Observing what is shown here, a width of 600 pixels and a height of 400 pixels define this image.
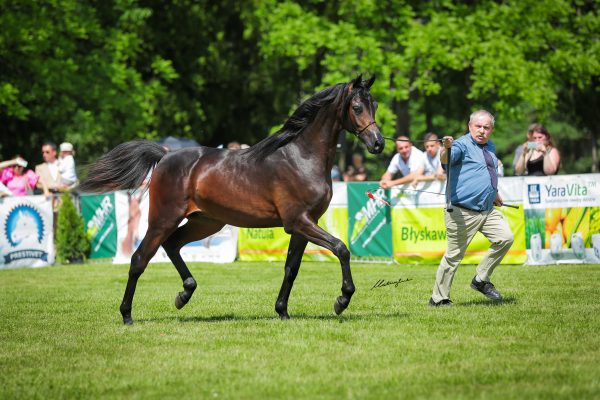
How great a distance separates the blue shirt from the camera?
10.1m

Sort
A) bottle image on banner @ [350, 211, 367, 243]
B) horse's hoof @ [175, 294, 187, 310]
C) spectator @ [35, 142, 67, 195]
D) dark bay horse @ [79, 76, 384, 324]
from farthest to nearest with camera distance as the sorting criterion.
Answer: spectator @ [35, 142, 67, 195]
bottle image on banner @ [350, 211, 367, 243]
horse's hoof @ [175, 294, 187, 310]
dark bay horse @ [79, 76, 384, 324]

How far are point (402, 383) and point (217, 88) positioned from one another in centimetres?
3220

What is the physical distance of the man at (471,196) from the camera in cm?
1012

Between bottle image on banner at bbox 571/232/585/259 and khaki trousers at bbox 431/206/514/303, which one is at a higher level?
khaki trousers at bbox 431/206/514/303

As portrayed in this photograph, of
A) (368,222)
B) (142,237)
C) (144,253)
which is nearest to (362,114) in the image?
(144,253)

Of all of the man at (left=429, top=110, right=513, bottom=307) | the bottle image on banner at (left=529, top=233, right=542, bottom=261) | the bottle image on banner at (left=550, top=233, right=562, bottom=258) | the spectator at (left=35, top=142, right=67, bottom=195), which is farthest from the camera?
the spectator at (left=35, top=142, right=67, bottom=195)

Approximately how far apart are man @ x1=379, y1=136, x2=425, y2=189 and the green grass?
3.50m

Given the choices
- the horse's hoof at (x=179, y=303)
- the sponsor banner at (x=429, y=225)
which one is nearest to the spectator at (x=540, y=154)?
the sponsor banner at (x=429, y=225)

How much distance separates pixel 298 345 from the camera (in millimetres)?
7883

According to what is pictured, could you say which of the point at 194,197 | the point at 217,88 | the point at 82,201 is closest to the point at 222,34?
the point at 217,88

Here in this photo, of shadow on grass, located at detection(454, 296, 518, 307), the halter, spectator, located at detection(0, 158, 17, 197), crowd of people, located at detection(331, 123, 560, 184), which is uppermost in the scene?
the halter

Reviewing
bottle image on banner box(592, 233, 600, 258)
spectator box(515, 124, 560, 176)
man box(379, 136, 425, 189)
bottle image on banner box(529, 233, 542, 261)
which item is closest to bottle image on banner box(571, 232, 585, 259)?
bottle image on banner box(592, 233, 600, 258)

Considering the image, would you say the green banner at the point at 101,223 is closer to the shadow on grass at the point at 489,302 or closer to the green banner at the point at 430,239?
the green banner at the point at 430,239

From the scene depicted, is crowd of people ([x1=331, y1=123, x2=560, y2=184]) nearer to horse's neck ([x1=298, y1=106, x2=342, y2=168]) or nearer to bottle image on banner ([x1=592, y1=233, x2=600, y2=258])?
bottle image on banner ([x1=592, y1=233, x2=600, y2=258])
